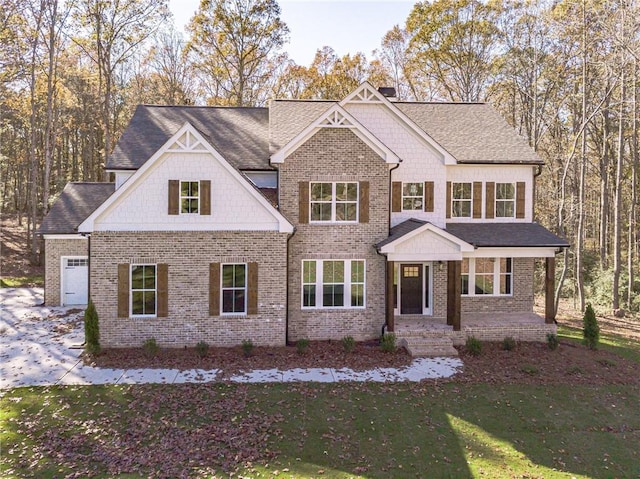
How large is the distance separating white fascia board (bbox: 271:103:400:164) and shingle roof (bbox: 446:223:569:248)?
397cm

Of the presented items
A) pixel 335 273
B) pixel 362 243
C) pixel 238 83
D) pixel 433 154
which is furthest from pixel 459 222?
pixel 238 83

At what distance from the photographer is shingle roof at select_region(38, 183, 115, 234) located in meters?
18.6

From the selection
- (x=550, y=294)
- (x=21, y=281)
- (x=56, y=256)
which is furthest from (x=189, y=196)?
(x=21, y=281)

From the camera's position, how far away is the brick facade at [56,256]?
18703mm

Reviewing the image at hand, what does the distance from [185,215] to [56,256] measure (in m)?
9.53

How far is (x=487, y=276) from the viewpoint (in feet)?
54.1

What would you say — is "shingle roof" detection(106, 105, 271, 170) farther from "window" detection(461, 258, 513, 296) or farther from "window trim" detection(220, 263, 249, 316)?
"window" detection(461, 258, 513, 296)

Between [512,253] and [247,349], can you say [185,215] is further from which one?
[512,253]

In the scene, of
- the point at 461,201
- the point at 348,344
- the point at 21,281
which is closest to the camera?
the point at 348,344

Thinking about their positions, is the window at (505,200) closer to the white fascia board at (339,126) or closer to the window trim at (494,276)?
the window trim at (494,276)

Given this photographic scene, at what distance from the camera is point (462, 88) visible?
28484 millimetres

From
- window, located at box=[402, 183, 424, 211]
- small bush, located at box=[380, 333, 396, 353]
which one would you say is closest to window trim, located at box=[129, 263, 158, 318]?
small bush, located at box=[380, 333, 396, 353]

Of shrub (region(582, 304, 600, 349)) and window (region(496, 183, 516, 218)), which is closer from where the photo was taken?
shrub (region(582, 304, 600, 349))

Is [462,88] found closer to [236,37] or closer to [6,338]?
[236,37]
